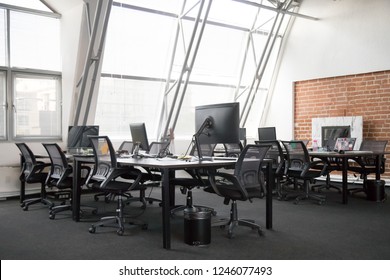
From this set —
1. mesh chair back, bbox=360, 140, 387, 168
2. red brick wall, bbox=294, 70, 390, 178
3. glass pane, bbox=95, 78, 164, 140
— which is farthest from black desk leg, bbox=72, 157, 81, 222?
red brick wall, bbox=294, 70, 390, 178

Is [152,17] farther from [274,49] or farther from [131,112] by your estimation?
[274,49]

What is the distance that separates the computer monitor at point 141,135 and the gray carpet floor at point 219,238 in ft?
2.99

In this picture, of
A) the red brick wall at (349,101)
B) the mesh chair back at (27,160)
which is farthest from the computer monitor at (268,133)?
the mesh chair back at (27,160)

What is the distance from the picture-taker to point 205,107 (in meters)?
4.08

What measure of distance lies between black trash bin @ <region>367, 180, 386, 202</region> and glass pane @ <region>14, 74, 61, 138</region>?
5.24 metres

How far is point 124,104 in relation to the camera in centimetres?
742

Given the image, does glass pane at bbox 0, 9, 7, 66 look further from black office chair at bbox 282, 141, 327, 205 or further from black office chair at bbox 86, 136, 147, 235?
black office chair at bbox 282, 141, 327, 205

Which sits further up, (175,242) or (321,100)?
(321,100)

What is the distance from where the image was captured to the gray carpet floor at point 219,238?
3289 millimetres

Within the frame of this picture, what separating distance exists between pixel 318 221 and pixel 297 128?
498 centimetres

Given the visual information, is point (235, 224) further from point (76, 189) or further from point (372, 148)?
point (372, 148)

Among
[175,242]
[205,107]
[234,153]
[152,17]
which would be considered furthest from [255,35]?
[175,242]

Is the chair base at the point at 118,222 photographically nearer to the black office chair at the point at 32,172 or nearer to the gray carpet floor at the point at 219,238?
the gray carpet floor at the point at 219,238

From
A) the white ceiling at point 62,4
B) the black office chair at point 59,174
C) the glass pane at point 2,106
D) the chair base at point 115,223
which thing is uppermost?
the white ceiling at point 62,4
